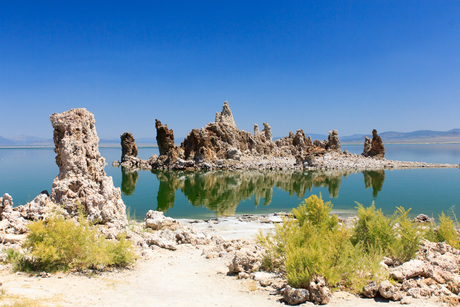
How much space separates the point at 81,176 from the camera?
398 inches

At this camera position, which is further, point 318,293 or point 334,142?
point 334,142

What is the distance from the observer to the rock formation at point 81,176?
9.67 metres

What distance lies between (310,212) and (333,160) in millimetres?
52042

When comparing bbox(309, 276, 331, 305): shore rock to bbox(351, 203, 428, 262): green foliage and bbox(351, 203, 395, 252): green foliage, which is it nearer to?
bbox(351, 203, 428, 262): green foliage

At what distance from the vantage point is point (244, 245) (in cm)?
911

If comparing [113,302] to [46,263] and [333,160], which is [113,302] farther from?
[333,160]

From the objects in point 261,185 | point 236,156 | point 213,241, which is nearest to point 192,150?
point 236,156

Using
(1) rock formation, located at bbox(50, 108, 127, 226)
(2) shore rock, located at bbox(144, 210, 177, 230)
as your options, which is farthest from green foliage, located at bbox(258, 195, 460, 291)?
(1) rock formation, located at bbox(50, 108, 127, 226)

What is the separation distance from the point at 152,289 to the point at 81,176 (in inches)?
233

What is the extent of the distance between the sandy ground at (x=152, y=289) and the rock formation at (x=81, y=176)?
137 inches

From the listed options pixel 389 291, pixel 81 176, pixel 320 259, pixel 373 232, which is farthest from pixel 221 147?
pixel 389 291

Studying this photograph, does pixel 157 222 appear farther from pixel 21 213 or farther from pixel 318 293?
pixel 318 293

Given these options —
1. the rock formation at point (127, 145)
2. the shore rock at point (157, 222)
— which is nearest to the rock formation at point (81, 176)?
the shore rock at point (157, 222)

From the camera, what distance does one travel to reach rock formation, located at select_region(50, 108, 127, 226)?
9672mm
